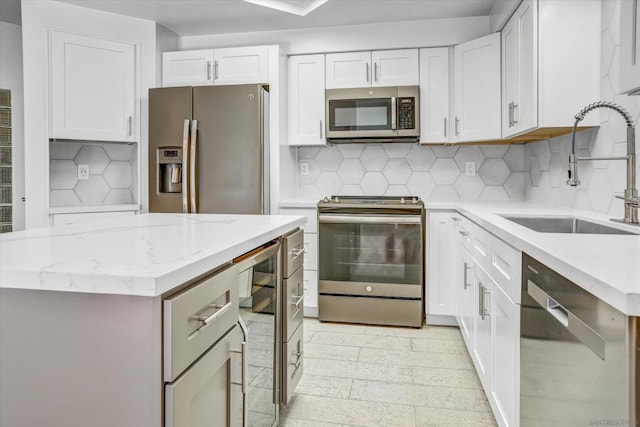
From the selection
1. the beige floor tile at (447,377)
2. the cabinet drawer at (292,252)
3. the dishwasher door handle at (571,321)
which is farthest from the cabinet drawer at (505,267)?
the cabinet drawer at (292,252)

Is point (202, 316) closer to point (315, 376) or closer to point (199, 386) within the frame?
point (199, 386)

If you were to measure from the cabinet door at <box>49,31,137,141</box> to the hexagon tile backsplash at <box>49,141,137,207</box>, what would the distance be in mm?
339

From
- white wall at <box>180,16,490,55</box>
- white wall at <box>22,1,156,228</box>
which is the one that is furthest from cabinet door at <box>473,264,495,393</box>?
white wall at <box>22,1,156,228</box>

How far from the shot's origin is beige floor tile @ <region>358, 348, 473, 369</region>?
2.48 m

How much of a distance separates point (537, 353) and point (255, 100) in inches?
97.2

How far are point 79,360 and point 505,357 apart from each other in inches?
55.7

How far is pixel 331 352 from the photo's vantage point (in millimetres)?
2686

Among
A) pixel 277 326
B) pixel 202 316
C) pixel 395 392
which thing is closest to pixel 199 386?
pixel 202 316

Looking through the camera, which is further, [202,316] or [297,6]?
[297,6]

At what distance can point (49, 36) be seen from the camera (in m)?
3.07

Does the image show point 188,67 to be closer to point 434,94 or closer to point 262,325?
point 434,94

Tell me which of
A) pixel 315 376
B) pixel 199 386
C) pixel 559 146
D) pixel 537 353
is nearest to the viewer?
pixel 199 386

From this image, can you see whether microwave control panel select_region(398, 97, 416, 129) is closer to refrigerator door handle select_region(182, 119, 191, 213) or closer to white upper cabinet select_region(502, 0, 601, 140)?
white upper cabinet select_region(502, 0, 601, 140)

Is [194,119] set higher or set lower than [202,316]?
higher
